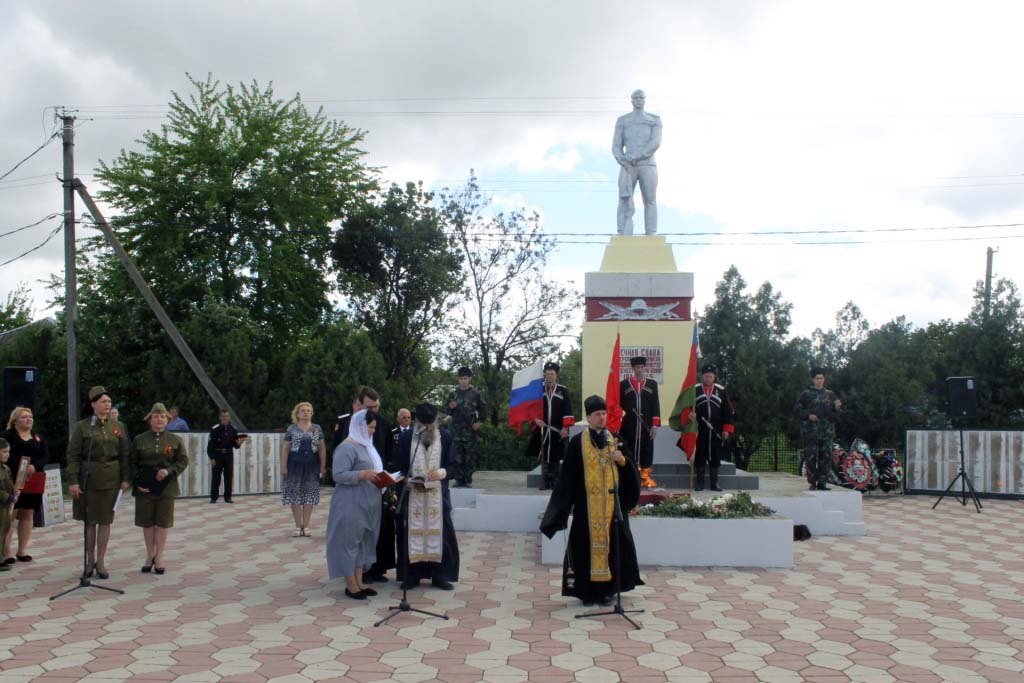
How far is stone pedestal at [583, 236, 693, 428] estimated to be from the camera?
12008mm

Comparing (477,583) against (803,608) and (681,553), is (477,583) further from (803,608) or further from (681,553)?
(803,608)

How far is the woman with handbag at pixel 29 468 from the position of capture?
817 cm

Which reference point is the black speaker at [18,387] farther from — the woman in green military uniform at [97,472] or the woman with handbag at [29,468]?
the woman in green military uniform at [97,472]

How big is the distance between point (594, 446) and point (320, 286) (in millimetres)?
17437

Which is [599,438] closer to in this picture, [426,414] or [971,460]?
[426,414]

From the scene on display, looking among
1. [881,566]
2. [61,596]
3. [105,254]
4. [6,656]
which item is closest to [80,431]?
[61,596]

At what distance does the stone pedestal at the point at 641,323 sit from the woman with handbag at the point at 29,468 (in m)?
6.52

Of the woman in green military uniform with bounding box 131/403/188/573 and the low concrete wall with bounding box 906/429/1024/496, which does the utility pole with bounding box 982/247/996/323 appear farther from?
the woman in green military uniform with bounding box 131/403/188/573

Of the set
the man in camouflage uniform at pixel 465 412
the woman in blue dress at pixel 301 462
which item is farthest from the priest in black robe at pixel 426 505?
the man in camouflage uniform at pixel 465 412

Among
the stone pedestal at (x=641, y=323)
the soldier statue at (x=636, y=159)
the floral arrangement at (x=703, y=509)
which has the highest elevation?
the soldier statue at (x=636, y=159)

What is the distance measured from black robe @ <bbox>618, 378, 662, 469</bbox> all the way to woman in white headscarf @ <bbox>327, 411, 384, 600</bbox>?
4058 mm

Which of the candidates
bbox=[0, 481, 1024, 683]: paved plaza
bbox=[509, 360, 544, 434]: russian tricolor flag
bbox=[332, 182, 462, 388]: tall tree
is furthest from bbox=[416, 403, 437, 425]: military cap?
bbox=[332, 182, 462, 388]: tall tree

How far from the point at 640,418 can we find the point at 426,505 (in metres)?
3.90

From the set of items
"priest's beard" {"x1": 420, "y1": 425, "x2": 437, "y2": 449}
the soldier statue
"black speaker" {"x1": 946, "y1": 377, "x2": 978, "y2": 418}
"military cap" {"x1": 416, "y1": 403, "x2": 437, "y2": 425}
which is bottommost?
"priest's beard" {"x1": 420, "y1": 425, "x2": 437, "y2": 449}
